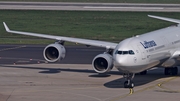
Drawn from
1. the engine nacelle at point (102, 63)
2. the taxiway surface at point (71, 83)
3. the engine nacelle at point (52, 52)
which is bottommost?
the taxiway surface at point (71, 83)

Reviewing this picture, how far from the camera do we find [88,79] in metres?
37.2

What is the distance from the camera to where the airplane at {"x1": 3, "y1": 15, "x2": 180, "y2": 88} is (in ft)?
106

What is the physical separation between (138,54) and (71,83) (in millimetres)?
5332

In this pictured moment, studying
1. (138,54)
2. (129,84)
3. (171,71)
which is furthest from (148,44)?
(171,71)

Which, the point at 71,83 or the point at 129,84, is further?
the point at 71,83

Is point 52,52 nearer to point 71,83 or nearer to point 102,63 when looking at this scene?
point 71,83

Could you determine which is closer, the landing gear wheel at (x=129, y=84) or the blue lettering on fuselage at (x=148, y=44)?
the landing gear wheel at (x=129, y=84)

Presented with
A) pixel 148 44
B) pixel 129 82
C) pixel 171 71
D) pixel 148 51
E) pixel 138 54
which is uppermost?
pixel 148 44

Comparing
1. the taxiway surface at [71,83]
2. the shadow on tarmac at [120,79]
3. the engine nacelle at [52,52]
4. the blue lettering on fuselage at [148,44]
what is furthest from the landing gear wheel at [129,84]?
the engine nacelle at [52,52]

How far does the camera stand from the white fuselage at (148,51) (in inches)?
1270

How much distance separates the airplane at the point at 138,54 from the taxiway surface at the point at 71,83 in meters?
1.01

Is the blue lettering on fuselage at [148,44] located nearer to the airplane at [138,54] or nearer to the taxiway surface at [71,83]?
the airplane at [138,54]

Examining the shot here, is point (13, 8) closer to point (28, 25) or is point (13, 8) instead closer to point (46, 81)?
point (28, 25)

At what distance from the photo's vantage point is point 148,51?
110ft
